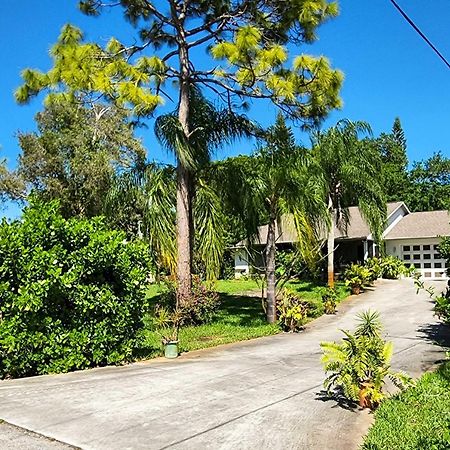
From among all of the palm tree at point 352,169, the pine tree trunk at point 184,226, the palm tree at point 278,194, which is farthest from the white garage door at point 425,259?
the pine tree trunk at point 184,226

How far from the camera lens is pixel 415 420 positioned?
5.00m

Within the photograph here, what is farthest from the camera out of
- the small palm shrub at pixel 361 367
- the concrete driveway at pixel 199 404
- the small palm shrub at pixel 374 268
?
the small palm shrub at pixel 374 268

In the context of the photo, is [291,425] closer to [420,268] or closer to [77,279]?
[77,279]

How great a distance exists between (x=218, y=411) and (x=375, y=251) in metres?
24.2

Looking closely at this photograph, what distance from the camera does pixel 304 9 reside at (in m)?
12.4

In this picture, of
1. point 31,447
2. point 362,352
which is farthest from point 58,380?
point 362,352

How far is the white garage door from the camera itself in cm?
2666

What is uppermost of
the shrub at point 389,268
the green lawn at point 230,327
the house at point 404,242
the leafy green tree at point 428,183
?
the leafy green tree at point 428,183

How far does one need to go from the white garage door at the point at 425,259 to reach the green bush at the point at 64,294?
21.7m

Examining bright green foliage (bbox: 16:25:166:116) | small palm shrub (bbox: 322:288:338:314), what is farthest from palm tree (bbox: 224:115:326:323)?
bright green foliage (bbox: 16:25:166:116)

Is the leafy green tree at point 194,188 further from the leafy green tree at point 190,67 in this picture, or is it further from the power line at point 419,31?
the power line at point 419,31

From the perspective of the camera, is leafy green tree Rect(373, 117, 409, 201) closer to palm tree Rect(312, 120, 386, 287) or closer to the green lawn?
palm tree Rect(312, 120, 386, 287)

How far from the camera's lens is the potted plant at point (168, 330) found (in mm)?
9250

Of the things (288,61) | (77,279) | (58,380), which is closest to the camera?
(58,380)
